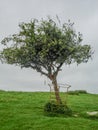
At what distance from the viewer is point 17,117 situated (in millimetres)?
46562

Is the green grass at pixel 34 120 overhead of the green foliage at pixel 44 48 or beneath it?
beneath

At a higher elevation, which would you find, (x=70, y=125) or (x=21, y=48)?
(x=21, y=48)

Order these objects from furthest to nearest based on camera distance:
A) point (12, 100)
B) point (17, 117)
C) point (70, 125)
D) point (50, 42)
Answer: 1. point (12, 100)
2. point (50, 42)
3. point (17, 117)
4. point (70, 125)

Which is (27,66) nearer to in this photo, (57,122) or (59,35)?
(59,35)

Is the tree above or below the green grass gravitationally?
above

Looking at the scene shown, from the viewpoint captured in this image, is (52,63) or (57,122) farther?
(52,63)

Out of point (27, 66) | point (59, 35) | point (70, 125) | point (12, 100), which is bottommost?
Result: point (70, 125)

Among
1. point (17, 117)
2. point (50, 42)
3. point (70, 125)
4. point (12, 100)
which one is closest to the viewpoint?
point (70, 125)

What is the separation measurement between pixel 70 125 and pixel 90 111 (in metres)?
14.1

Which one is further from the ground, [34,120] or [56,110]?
[56,110]

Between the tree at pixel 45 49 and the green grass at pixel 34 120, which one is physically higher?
the tree at pixel 45 49

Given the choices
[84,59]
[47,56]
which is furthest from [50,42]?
[84,59]

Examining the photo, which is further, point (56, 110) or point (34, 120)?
point (56, 110)

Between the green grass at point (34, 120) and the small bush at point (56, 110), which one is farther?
the small bush at point (56, 110)
